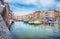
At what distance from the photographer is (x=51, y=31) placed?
198 centimetres

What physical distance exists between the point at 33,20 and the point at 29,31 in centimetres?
20

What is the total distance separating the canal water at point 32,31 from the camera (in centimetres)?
195

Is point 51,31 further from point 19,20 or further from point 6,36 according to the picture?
point 6,36

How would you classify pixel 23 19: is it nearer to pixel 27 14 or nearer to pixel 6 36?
pixel 27 14

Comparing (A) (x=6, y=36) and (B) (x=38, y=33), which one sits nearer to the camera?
A: (A) (x=6, y=36)

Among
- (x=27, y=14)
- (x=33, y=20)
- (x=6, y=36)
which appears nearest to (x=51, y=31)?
(x=33, y=20)

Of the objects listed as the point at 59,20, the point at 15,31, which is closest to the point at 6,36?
the point at 15,31

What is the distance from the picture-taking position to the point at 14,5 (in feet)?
6.59

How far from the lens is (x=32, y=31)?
1.97 metres

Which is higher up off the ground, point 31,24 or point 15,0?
point 15,0

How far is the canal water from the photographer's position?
1945mm

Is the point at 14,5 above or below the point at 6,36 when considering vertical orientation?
above

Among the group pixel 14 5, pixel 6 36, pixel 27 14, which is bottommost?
pixel 6 36

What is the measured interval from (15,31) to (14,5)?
1.37 feet
